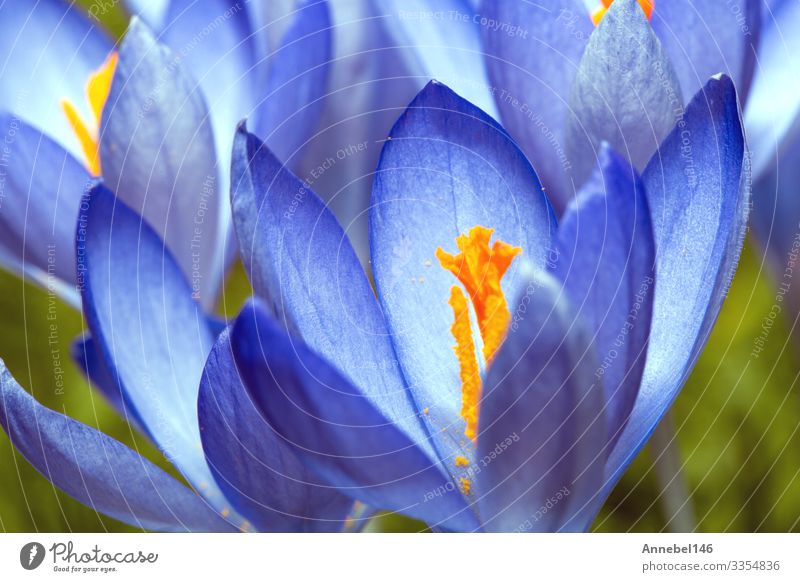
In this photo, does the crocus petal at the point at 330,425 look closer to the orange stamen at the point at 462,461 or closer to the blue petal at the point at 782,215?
the orange stamen at the point at 462,461

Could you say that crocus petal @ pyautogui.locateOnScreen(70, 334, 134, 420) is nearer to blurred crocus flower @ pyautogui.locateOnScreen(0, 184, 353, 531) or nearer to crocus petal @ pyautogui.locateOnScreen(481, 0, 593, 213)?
blurred crocus flower @ pyautogui.locateOnScreen(0, 184, 353, 531)

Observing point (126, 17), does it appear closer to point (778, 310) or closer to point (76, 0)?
point (76, 0)

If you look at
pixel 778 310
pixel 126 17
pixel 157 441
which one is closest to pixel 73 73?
pixel 126 17

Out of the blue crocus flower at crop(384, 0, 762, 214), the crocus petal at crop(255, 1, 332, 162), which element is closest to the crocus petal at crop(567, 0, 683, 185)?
the blue crocus flower at crop(384, 0, 762, 214)
